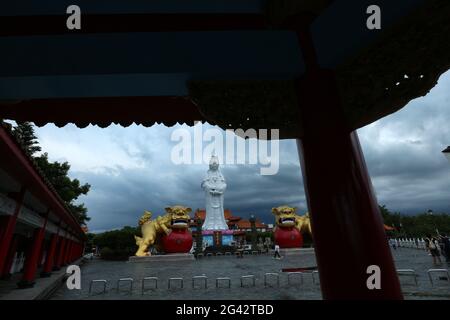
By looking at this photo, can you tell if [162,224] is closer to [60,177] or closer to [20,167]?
[60,177]

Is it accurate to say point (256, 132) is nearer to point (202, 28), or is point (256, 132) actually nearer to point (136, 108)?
point (202, 28)

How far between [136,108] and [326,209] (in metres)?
2.45

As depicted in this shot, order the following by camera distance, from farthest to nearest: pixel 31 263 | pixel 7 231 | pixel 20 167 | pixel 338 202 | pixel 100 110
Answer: pixel 31 263 < pixel 7 231 < pixel 20 167 < pixel 100 110 < pixel 338 202

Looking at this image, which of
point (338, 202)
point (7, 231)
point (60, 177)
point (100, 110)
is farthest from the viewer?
point (60, 177)

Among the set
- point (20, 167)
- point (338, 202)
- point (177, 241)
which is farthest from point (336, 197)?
point (177, 241)

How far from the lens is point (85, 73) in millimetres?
2312

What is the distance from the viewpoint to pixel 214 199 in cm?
4569

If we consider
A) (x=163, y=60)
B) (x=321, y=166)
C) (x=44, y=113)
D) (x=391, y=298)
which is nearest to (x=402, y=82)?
(x=321, y=166)

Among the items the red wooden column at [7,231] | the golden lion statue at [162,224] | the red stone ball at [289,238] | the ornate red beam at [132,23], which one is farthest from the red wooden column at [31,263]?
the red stone ball at [289,238]

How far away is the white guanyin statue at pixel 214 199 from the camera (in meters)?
44.9

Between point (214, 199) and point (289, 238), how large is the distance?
21786 mm

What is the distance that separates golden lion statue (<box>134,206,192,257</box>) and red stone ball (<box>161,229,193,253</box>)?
0.56 metres

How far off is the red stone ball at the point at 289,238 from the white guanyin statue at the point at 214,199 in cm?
2009

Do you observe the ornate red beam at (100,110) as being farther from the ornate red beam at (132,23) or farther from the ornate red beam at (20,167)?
the ornate red beam at (132,23)
